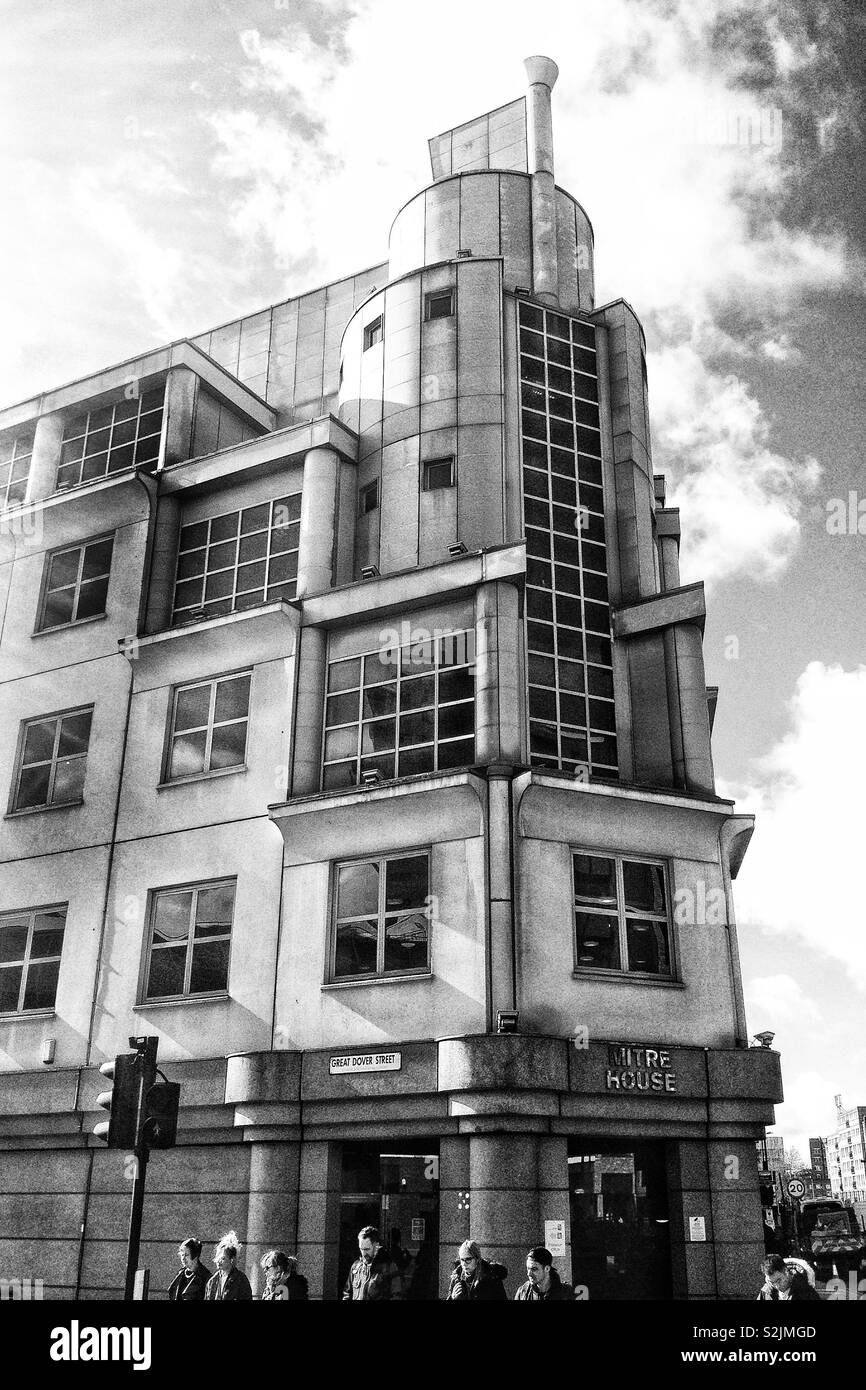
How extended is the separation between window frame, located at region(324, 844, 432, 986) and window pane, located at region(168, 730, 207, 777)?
437cm

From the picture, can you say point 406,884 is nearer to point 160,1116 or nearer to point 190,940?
point 190,940

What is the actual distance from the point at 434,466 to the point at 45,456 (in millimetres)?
11360

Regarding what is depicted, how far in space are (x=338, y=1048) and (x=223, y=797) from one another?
5.75 m

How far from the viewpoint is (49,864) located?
23.7 m

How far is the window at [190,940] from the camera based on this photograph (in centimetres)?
2109

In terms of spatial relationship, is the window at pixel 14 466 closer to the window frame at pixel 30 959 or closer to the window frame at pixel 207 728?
the window frame at pixel 207 728

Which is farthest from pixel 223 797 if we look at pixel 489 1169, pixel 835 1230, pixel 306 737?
pixel 835 1230

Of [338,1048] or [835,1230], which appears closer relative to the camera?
[338,1048]

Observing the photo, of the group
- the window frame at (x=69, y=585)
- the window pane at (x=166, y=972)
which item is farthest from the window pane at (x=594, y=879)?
the window frame at (x=69, y=585)

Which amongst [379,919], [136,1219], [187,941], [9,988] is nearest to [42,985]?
[9,988]

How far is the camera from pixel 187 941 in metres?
21.6

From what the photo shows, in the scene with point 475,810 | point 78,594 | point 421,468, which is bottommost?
point 475,810
